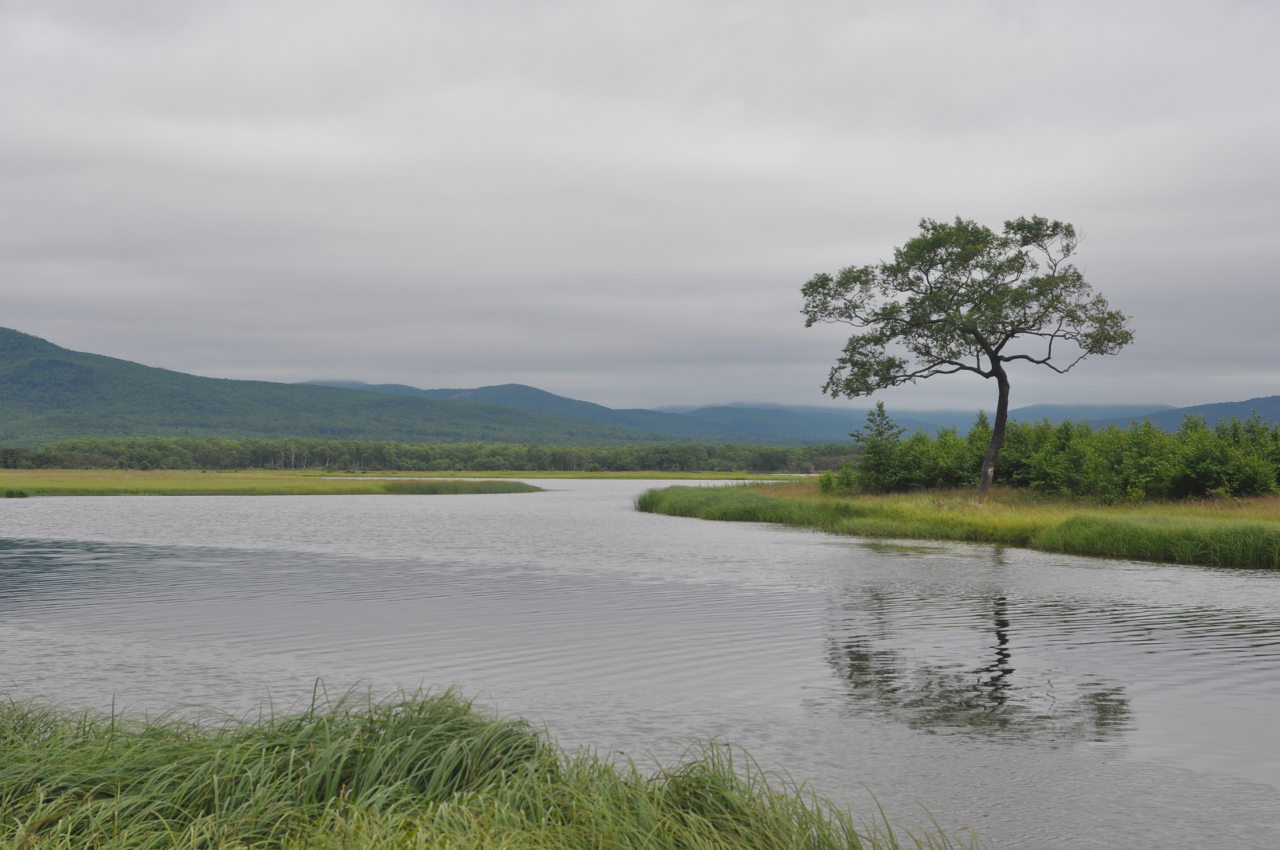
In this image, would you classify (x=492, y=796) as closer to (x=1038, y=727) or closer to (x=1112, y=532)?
(x=1038, y=727)

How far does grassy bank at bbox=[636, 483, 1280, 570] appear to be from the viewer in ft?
118

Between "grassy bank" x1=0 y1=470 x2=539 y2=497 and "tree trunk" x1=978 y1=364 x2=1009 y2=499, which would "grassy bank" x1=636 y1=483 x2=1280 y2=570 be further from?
"grassy bank" x1=0 y1=470 x2=539 y2=497

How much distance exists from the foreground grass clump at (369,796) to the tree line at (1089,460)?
4545cm

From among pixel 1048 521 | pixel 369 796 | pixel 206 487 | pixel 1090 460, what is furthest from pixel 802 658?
pixel 206 487

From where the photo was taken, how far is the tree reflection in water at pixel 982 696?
14.0m

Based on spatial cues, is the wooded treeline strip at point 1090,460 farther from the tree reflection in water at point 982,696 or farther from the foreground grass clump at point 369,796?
the foreground grass clump at point 369,796

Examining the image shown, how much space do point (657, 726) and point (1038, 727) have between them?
5.08 meters

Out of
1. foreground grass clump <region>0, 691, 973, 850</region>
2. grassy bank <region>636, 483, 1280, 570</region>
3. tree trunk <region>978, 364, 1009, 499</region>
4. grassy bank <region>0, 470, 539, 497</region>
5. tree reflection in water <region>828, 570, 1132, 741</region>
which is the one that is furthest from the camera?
grassy bank <region>0, 470, 539, 497</region>

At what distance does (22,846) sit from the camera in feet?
24.3

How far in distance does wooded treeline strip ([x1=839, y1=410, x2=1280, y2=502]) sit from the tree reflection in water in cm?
3410

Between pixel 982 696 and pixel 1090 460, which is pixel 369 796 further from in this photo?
pixel 1090 460

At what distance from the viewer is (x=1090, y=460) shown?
5369 centimetres

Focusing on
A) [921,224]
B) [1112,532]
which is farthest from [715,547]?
[921,224]

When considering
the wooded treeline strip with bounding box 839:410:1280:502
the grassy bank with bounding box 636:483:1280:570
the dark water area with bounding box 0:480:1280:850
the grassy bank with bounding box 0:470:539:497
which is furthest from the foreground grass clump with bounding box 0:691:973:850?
the grassy bank with bounding box 0:470:539:497
